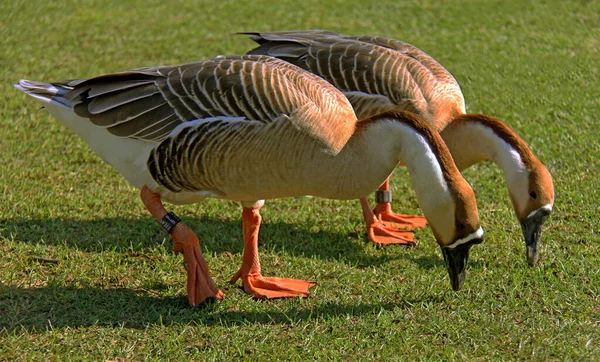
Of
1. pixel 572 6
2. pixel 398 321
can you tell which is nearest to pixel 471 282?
pixel 398 321

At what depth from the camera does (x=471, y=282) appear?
525cm

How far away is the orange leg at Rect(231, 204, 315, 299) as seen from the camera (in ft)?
16.9

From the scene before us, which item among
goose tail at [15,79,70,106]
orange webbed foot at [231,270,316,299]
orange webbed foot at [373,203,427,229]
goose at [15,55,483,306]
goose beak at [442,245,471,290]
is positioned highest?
goose tail at [15,79,70,106]

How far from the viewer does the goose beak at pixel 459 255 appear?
4578 millimetres

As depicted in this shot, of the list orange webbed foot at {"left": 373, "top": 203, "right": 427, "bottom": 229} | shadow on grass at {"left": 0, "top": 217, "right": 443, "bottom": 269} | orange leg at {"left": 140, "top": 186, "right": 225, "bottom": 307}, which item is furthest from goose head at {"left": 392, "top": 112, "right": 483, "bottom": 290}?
orange webbed foot at {"left": 373, "top": 203, "right": 427, "bottom": 229}

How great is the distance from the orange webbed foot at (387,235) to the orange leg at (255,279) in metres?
0.92

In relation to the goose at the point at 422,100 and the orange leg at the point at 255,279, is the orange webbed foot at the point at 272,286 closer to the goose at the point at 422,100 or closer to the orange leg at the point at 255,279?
the orange leg at the point at 255,279

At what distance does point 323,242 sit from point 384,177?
4.15 ft

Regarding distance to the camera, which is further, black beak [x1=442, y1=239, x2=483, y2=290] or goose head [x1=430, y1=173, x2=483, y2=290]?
black beak [x1=442, y1=239, x2=483, y2=290]

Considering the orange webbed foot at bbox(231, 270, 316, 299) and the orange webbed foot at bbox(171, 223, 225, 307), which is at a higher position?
the orange webbed foot at bbox(171, 223, 225, 307)

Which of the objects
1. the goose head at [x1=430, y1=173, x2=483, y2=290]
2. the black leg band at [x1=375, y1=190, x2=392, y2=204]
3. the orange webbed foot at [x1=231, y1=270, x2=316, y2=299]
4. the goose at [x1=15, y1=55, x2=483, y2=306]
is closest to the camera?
the goose head at [x1=430, y1=173, x2=483, y2=290]

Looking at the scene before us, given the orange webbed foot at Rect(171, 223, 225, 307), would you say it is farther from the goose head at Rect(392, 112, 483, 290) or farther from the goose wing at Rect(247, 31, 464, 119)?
the goose wing at Rect(247, 31, 464, 119)

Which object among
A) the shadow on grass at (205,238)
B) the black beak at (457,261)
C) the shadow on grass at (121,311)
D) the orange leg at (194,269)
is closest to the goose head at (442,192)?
the black beak at (457,261)

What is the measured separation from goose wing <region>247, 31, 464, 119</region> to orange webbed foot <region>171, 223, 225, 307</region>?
1.65m
